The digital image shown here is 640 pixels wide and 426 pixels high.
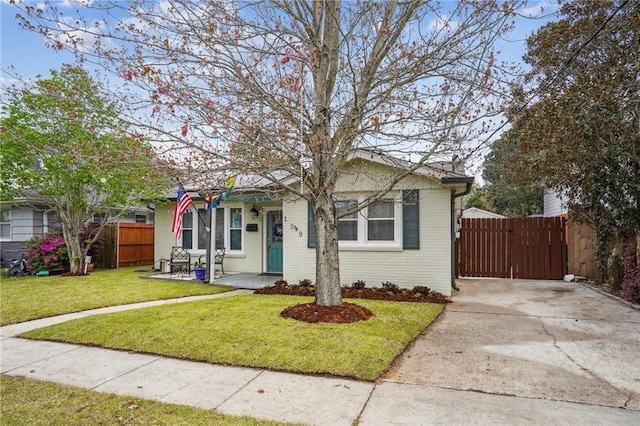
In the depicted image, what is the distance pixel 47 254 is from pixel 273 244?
850cm

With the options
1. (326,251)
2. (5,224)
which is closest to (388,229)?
(326,251)

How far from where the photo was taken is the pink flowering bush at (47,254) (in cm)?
1454

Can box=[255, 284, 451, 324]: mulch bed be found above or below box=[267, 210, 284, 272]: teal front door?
below

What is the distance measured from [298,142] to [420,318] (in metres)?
3.67

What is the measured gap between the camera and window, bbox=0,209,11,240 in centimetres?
1708

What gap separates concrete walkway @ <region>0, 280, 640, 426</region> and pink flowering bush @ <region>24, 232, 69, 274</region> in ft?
30.5

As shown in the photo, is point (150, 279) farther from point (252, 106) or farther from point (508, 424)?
point (508, 424)

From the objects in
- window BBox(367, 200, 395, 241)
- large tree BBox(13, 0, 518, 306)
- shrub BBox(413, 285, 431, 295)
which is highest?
large tree BBox(13, 0, 518, 306)

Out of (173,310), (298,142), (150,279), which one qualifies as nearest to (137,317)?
(173,310)

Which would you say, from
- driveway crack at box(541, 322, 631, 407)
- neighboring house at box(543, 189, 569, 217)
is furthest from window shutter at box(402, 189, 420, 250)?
neighboring house at box(543, 189, 569, 217)

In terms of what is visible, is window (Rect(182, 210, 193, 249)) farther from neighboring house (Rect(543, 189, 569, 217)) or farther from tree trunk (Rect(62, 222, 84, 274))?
neighboring house (Rect(543, 189, 569, 217))

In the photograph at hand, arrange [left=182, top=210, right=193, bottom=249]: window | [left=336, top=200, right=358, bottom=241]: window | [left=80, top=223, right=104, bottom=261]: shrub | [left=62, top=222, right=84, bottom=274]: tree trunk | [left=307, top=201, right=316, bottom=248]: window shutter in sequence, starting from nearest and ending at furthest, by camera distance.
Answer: [left=336, top=200, right=358, bottom=241]: window → [left=307, top=201, right=316, bottom=248]: window shutter → [left=182, top=210, right=193, bottom=249]: window → [left=62, top=222, right=84, bottom=274]: tree trunk → [left=80, top=223, right=104, bottom=261]: shrub

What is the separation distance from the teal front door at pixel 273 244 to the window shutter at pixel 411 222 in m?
4.23

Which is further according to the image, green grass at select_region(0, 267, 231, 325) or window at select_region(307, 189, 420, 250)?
window at select_region(307, 189, 420, 250)
